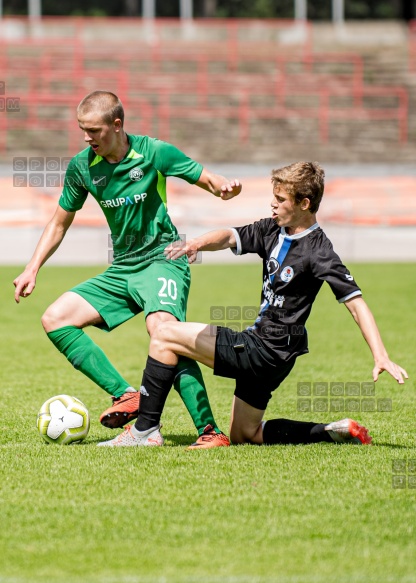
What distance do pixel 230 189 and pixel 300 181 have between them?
0.51 metres

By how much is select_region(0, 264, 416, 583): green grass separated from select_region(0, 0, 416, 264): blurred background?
11.3 m

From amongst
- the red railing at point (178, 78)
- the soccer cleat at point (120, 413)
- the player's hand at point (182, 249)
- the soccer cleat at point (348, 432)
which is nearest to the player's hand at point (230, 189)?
the player's hand at point (182, 249)

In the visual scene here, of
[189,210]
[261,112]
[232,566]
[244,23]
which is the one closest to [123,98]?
[261,112]

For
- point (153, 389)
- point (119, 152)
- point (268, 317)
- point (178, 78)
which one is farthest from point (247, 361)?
point (178, 78)

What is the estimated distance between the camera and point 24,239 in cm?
1770

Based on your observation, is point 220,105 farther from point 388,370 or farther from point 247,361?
point 388,370

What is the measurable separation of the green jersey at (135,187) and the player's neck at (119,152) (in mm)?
23

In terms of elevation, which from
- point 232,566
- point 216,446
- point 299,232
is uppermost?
point 299,232

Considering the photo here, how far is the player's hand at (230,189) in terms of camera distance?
5.28 m

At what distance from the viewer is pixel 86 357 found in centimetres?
556

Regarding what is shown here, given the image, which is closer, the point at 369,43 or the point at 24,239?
the point at 24,239

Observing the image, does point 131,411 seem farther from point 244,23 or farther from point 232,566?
point 244,23

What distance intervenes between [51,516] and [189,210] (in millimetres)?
14276

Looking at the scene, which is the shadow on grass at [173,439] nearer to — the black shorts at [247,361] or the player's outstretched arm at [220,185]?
the black shorts at [247,361]
